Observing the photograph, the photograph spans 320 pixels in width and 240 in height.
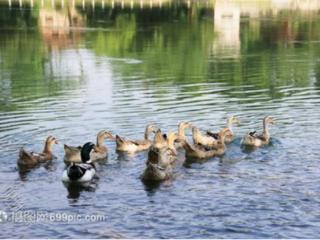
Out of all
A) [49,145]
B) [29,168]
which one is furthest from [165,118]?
[29,168]

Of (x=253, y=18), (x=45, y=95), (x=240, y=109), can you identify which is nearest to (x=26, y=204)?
(x=240, y=109)

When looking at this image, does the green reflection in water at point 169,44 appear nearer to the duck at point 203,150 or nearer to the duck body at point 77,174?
the duck at point 203,150

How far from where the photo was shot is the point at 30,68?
4350 centimetres

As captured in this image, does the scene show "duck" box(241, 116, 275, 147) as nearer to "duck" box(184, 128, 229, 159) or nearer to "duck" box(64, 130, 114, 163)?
"duck" box(184, 128, 229, 159)

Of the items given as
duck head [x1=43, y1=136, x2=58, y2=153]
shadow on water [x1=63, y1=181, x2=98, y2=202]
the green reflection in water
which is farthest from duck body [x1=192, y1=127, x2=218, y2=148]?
the green reflection in water

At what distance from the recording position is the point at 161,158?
63.5ft

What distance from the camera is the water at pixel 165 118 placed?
15469 mm

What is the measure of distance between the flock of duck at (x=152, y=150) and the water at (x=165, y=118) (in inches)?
12.2

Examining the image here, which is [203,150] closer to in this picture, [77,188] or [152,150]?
[152,150]

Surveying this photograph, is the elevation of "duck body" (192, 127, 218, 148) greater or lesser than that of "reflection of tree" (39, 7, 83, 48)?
lesser

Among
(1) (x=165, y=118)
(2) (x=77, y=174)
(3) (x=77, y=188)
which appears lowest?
(3) (x=77, y=188)

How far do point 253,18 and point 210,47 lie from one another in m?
32.1

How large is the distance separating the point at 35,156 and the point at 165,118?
799cm

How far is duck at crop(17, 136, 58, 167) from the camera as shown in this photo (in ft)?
64.4
